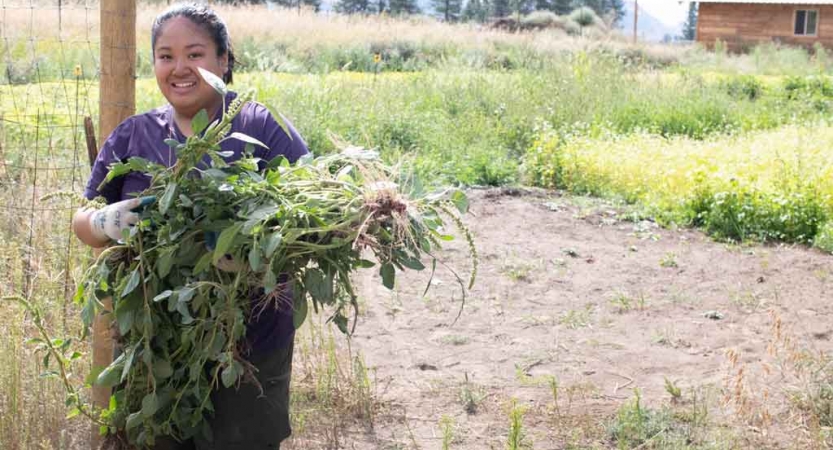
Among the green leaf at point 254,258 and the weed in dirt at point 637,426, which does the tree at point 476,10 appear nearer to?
the weed in dirt at point 637,426

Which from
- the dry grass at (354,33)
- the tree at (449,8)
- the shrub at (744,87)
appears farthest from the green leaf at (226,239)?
the tree at (449,8)

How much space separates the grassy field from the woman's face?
0.46 m

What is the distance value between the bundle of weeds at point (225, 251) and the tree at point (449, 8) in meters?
40.4

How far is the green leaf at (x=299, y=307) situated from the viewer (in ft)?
7.34

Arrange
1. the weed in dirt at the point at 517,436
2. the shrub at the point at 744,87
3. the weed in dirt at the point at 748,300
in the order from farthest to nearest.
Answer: the shrub at the point at 744,87, the weed in dirt at the point at 748,300, the weed in dirt at the point at 517,436

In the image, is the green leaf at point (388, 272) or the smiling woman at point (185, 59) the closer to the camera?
the green leaf at point (388, 272)

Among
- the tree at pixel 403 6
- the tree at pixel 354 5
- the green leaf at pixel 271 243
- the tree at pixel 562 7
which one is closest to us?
the green leaf at pixel 271 243

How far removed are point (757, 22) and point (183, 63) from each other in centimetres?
3178

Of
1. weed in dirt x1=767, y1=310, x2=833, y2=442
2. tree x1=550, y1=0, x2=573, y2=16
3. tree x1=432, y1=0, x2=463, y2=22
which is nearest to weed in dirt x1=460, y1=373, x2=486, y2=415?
weed in dirt x1=767, y1=310, x2=833, y2=442

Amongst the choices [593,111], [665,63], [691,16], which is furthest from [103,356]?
[691,16]

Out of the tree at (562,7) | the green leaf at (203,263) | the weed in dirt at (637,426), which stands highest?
the tree at (562,7)

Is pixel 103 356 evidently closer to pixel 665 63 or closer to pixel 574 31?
pixel 665 63

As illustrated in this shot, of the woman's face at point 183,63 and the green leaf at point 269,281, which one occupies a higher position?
the woman's face at point 183,63

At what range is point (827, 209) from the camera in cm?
720
